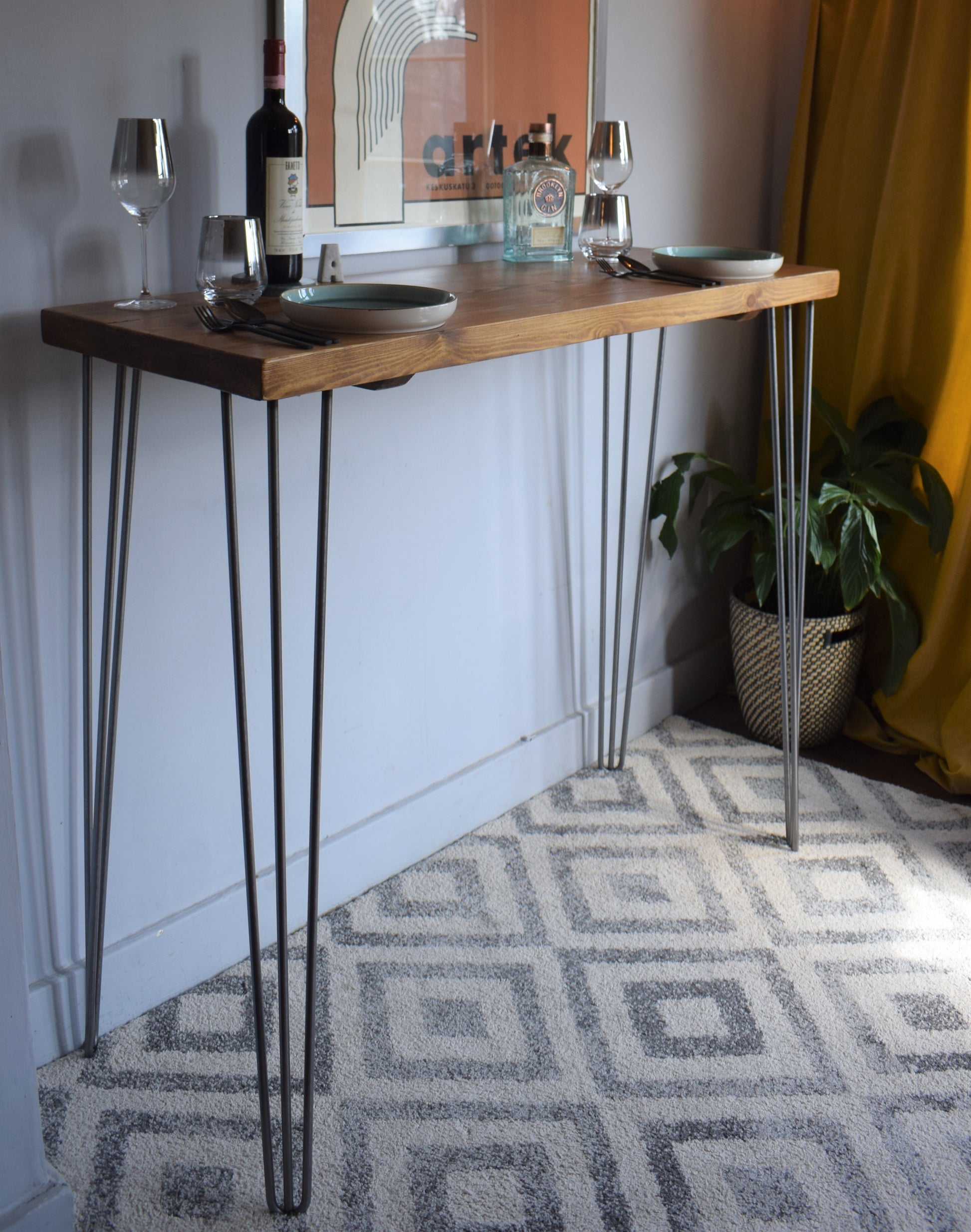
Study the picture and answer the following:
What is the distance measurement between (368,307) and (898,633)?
1.49 metres

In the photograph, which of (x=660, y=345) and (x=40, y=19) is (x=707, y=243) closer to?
(x=660, y=345)

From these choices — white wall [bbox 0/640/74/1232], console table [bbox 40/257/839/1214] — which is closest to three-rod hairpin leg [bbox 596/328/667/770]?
console table [bbox 40/257/839/1214]

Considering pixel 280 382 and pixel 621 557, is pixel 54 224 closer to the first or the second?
pixel 280 382

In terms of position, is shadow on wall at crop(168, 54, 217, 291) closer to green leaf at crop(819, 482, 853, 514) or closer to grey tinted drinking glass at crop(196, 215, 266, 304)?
grey tinted drinking glass at crop(196, 215, 266, 304)

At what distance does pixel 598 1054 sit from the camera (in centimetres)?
162

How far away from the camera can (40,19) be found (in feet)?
4.17

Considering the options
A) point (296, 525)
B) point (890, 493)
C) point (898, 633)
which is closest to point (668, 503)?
point (890, 493)

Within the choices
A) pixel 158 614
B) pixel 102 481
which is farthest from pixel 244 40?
pixel 158 614

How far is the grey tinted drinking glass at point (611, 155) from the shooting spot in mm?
1783

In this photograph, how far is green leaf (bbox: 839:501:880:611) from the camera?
223 cm

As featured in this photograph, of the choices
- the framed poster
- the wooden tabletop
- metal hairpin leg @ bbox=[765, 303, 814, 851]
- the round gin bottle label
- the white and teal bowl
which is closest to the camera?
the wooden tabletop

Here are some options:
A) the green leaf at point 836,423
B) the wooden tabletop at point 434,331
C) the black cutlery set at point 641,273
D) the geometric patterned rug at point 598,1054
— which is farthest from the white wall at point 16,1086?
the green leaf at point 836,423

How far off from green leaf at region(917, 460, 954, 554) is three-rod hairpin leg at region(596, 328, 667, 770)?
532 mm

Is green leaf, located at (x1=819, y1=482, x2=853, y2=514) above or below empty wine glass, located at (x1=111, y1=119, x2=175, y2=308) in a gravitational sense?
below
